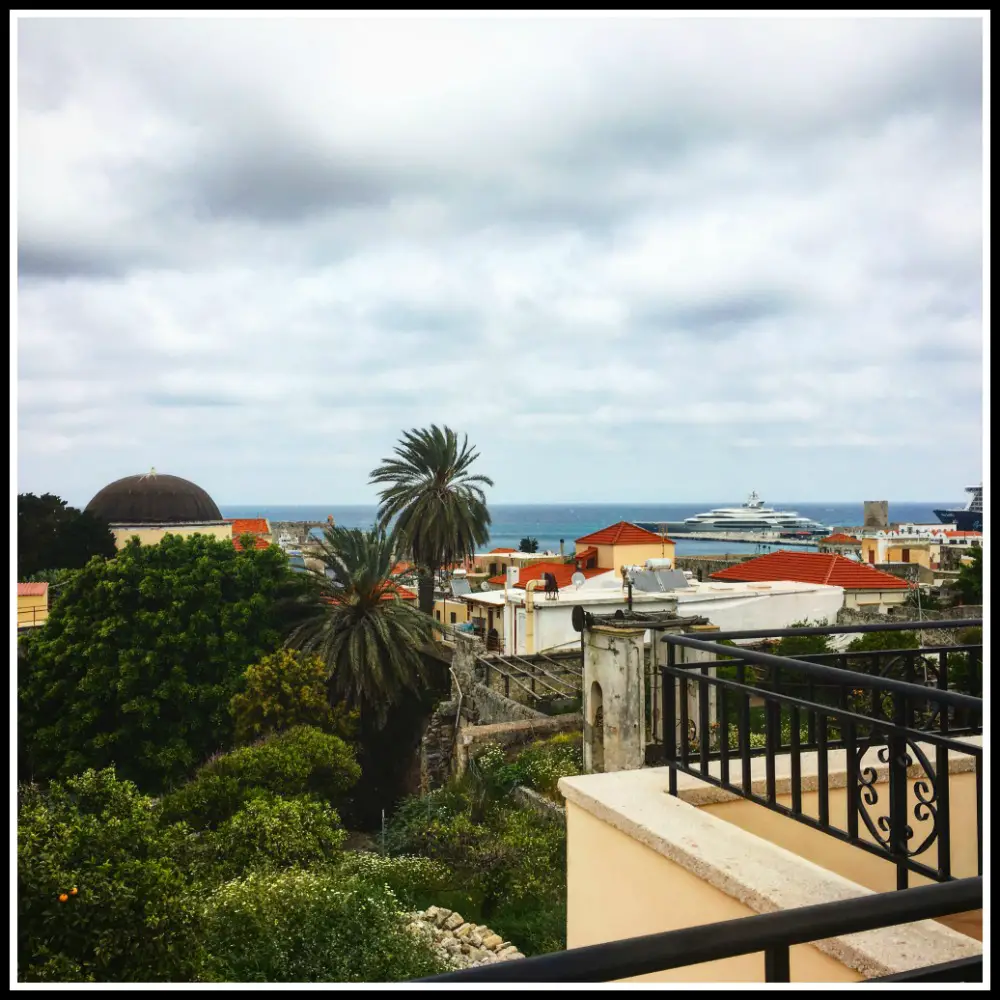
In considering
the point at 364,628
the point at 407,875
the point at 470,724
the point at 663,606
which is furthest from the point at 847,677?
the point at 663,606

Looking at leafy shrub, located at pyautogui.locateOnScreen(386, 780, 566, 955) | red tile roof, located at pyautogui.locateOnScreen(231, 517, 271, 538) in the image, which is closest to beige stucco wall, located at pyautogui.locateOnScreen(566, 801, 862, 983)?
leafy shrub, located at pyautogui.locateOnScreen(386, 780, 566, 955)

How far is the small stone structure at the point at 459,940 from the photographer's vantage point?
987 cm

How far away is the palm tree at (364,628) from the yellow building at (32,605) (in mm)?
9212

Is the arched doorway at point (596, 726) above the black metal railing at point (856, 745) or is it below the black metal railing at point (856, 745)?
below

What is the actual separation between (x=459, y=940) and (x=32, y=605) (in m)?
21.8

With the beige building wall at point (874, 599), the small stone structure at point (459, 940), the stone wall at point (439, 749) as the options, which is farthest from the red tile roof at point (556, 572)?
the small stone structure at point (459, 940)

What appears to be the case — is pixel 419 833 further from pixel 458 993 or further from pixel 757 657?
pixel 458 993

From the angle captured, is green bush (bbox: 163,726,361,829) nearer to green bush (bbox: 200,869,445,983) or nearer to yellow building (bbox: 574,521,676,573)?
green bush (bbox: 200,869,445,983)

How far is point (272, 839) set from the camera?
1308 centimetres

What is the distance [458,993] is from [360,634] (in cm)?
2232

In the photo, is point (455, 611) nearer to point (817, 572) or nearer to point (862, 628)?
point (817, 572)

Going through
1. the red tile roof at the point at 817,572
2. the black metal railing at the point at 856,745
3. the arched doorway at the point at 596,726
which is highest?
the black metal railing at the point at 856,745

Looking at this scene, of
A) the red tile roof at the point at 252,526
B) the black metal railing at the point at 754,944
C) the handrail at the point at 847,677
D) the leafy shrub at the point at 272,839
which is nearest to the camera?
the black metal railing at the point at 754,944

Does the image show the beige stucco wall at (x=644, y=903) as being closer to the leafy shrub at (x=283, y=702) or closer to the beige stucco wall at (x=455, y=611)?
the leafy shrub at (x=283, y=702)
